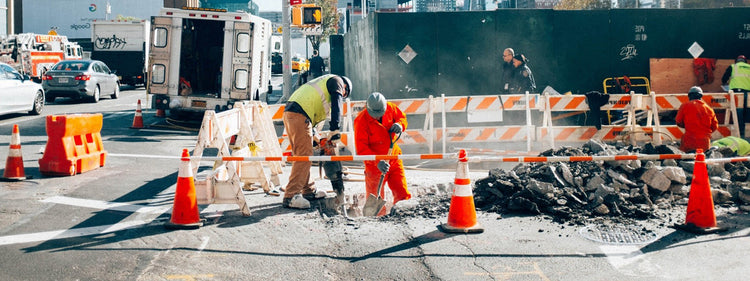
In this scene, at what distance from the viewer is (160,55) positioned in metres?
17.7

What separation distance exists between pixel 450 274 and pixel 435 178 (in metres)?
4.93

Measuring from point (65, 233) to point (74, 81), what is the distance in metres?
18.6

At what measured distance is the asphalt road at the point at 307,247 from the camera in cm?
610

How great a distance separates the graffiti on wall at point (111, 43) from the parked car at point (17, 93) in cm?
1563

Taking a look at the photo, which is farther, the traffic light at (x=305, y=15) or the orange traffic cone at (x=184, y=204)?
the traffic light at (x=305, y=15)

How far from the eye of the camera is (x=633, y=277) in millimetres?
6027

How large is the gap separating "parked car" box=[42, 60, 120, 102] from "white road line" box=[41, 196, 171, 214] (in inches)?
651

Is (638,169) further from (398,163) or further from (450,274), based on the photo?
(450,274)

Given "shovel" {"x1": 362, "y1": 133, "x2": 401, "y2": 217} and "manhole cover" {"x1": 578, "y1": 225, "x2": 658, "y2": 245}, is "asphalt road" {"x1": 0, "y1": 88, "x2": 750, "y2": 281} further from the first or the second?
"shovel" {"x1": 362, "y1": 133, "x2": 401, "y2": 217}

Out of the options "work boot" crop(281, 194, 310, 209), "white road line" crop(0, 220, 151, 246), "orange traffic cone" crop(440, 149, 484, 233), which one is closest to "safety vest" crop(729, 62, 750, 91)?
"orange traffic cone" crop(440, 149, 484, 233)

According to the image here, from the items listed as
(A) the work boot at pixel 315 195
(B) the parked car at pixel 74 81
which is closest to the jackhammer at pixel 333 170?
(A) the work boot at pixel 315 195

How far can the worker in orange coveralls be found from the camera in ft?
37.3

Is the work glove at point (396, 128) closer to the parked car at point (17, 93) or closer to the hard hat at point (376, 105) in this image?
the hard hat at point (376, 105)

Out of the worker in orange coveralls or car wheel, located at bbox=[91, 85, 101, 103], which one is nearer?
the worker in orange coveralls
